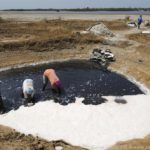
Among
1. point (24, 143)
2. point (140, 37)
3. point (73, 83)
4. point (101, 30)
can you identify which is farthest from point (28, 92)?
point (140, 37)

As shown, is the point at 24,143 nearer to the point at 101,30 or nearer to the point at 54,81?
the point at 54,81

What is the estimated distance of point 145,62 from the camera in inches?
1125

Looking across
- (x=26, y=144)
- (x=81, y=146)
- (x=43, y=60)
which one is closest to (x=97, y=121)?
(x=81, y=146)

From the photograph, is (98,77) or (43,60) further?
(43,60)

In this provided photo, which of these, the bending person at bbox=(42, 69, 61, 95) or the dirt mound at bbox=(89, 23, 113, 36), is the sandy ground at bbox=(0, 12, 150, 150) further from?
the bending person at bbox=(42, 69, 61, 95)

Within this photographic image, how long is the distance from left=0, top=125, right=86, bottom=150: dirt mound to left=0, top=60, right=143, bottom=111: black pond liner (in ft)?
13.4

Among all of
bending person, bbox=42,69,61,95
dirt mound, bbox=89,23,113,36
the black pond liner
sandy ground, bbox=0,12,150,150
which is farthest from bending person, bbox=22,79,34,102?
dirt mound, bbox=89,23,113,36

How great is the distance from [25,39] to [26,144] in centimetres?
1997

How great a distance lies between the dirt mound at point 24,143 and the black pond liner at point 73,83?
4097 millimetres

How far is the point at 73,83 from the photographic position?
25.3 m

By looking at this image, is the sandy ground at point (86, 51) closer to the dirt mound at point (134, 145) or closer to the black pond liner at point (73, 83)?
the black pond liner at point (73, 83)

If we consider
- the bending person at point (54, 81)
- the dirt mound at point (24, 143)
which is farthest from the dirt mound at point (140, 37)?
the dirt mound at point (24, 143)

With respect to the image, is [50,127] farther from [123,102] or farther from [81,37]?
[81,37]

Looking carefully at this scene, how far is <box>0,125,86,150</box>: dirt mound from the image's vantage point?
15.4 metres
